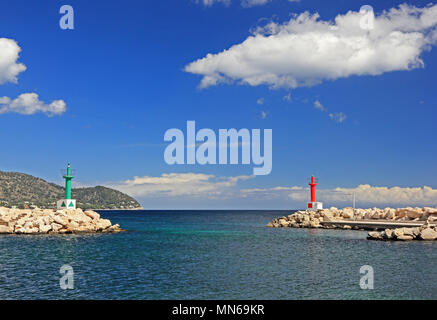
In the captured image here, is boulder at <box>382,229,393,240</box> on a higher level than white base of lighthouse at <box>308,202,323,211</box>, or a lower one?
lower

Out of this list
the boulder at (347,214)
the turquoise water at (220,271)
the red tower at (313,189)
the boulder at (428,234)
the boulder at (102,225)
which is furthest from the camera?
the boulder at (347,214)

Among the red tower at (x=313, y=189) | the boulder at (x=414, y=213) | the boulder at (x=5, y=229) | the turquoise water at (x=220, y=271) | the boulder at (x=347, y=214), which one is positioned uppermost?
the red tower at (x=313, y=189)

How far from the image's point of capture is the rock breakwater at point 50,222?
63188mm

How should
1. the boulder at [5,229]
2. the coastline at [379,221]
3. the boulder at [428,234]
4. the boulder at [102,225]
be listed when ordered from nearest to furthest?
1. the boulder at [428,234]
2. the coastline at [379,221]
3. the boulder at [5,229]
4. the boulder at [102,225]

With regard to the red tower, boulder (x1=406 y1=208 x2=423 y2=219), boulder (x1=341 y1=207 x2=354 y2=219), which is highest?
the red tower

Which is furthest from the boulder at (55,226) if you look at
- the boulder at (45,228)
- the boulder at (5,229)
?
the boulder at (5,229)

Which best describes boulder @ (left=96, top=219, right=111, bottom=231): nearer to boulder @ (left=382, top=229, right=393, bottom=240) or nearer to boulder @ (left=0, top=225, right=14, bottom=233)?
boulder @ (left=0, top=225, right=14, bottom=233)

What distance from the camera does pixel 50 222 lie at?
211ft

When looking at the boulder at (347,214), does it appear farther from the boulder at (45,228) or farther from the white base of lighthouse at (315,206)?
the boulder at (45,228)

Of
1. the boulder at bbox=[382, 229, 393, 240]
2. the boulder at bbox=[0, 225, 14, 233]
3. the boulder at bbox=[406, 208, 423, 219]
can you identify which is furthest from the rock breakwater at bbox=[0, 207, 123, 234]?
the boulder at bbox=[406, 208, 423, 219]

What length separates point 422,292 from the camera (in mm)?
22844

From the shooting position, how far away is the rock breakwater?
63.2 meters

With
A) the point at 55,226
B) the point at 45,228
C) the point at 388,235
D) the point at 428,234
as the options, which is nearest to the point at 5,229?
the point at 45,228
